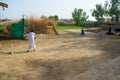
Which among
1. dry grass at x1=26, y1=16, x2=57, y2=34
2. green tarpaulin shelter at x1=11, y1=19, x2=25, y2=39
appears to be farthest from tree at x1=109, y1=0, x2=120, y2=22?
green tarpaulin shelter at x1=11, y1=19, x2=25, y2=39

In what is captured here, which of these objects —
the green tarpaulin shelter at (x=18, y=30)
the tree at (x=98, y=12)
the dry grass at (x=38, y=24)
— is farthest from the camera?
the tree at (x=98, y=12)

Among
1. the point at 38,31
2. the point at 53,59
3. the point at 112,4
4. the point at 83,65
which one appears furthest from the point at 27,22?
the point at 112,4

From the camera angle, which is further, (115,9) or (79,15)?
(79,15)

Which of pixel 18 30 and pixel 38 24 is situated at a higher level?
pixel 38 24

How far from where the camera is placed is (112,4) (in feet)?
157

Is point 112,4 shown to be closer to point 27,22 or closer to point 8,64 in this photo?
point 27,22

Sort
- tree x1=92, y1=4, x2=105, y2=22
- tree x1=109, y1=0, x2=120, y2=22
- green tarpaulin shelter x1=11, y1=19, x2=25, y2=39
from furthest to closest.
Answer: tree x1=92, y1=4, x2=105, y2=22, tree x1=109, y1=0, x2=120, y2=22, green tarpaulin shelter x1=11, y1=19, x2=25, y2=39

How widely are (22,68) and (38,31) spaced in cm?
1677

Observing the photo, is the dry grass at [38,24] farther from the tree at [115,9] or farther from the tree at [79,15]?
the tree at [79,15]

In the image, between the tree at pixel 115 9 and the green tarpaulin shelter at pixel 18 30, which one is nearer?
the green tarpaulin shelter at pixel 18 30

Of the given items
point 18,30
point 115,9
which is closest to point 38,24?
point 18,30

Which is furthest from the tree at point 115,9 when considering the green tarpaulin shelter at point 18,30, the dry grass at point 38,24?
the green tarpaulin shelter at point 18,30

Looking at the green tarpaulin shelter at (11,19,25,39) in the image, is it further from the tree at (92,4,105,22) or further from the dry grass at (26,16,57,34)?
the tree at (92,4,105,22)

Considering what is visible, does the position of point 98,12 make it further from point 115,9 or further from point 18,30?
point 18,30
